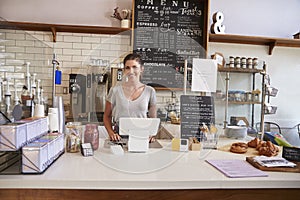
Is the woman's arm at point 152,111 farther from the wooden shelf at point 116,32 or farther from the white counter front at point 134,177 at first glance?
the wooden shelf at point 116,32

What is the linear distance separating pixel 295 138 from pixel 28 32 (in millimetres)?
3936

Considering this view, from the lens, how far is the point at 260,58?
3.57m

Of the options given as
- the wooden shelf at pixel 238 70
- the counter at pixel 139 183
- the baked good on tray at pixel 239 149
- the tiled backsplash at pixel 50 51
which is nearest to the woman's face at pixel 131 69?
the counter at pixel 139 183

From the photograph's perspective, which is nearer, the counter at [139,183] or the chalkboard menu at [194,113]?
the counter at [139,183]

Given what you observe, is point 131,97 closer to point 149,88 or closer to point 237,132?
point 149,88

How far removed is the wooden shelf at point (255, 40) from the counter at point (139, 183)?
Result: 2.56 meters

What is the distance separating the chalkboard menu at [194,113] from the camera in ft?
4.52

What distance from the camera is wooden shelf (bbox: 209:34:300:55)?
3.28m

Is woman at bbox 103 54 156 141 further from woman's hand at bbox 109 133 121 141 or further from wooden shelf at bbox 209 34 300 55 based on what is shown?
wooden shelf at bbox 209 34 300 55

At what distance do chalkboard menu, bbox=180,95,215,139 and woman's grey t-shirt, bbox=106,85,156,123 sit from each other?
21 centimetres

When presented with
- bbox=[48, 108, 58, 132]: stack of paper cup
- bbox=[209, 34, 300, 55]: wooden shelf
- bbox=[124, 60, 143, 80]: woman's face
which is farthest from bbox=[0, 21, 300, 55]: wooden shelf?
bbox=[124, 60, 143, 80]: woman's face

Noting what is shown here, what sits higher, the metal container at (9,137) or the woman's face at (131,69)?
the woman's face at (131,69)

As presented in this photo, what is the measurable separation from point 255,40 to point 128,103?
9.19ft

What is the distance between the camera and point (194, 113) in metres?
1.38
